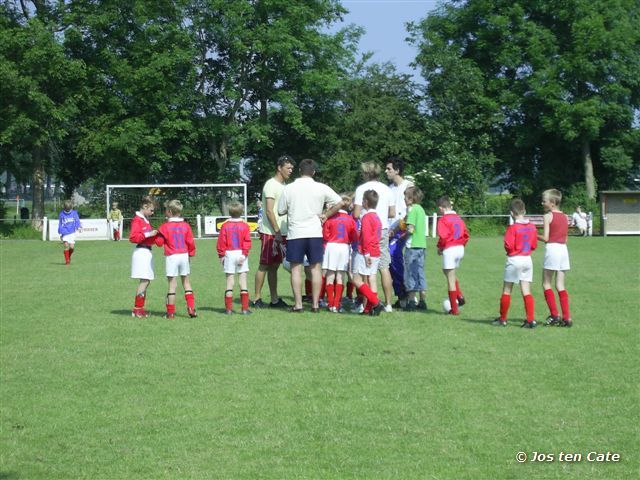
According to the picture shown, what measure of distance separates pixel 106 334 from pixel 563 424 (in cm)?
638

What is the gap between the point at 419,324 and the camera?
1246 centimetres

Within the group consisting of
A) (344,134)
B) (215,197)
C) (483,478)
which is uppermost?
(344,134)

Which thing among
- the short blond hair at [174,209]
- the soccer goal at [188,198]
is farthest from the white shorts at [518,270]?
the soccer goal at [188,198]

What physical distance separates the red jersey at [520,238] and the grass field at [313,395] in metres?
0.96

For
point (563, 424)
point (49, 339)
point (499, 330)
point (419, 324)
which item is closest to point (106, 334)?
point (49, 339)

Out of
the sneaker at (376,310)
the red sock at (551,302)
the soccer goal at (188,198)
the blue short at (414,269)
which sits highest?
the soccer goal at (188,198)

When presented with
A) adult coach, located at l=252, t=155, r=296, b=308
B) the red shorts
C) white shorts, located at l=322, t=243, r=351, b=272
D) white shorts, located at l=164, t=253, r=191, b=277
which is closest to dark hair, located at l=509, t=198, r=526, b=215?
white shorts, located at l=322, t=243, r=351, b=272

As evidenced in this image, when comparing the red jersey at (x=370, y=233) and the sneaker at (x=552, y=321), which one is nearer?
the sneaker at (x=552, y=321)

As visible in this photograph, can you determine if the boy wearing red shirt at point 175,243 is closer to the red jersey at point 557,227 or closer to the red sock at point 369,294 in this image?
the red sock at point 369,294

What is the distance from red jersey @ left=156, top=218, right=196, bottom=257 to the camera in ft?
43.1

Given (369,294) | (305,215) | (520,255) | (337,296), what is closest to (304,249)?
(305,215)

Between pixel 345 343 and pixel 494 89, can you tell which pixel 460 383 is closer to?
pixel 345 343

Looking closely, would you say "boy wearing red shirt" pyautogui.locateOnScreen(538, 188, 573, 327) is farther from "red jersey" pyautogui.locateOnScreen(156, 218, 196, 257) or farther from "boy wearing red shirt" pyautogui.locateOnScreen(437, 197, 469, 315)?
"red jersey" pyautogui.locateOnScreen(156, 218, 196, 257)

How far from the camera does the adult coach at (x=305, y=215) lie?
13328mm
